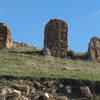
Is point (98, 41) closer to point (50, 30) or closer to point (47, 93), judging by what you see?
point (50, 30)

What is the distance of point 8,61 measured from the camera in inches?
1219

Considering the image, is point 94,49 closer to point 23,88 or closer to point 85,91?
point 85,91

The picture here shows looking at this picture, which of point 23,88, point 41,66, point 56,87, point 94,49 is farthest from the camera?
point 94,49

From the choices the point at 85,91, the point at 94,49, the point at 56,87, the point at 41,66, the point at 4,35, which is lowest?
the point at 85,91

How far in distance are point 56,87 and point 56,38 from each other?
1141 centimetres

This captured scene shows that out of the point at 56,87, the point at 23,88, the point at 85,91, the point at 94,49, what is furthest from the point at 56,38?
the point at 23,88

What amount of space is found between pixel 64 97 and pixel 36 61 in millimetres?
8224

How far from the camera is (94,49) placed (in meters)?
35.7

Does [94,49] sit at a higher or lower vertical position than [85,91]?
higher

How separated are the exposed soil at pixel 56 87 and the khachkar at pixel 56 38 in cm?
952

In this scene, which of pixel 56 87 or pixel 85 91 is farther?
pixel 56 87

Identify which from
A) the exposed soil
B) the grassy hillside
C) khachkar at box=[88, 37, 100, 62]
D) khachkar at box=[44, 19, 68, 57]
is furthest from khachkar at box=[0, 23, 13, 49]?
the exposed soil

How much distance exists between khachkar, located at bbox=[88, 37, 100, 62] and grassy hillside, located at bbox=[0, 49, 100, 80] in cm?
145

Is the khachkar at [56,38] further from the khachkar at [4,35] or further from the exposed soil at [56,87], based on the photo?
the exposed soil at [56,87]
